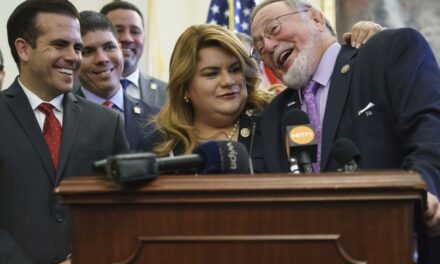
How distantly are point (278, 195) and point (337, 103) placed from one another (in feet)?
3.51

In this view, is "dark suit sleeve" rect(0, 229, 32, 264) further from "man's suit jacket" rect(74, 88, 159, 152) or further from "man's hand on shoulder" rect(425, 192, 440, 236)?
"man's hand on shoulder" rect(425, 192, 440, 236)

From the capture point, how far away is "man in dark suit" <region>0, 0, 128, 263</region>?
9.02 feet

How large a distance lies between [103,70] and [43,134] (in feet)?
4.17

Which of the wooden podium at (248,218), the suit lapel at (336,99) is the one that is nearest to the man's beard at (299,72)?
the suit lapel at (336,99)

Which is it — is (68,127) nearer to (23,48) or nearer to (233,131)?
(23,48)

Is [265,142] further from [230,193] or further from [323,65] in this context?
[230,193]

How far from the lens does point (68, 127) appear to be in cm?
296

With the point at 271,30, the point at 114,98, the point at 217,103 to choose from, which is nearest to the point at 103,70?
the point at 114,98

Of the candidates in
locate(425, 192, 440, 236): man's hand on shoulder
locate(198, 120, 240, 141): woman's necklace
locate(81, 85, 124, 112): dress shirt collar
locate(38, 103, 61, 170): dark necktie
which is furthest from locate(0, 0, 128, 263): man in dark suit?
locate(425, 192, 440, 236): man's hand on shoulder

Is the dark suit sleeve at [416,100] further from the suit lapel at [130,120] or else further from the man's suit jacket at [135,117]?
the suit lapel at [130,120]

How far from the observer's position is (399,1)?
5.15m

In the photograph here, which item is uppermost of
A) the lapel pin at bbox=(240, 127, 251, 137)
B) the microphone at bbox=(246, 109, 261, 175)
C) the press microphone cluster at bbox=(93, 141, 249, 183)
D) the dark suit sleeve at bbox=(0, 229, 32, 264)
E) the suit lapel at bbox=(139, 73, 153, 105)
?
the press microphone cluster at bbox=(93, 141, 249, 183)

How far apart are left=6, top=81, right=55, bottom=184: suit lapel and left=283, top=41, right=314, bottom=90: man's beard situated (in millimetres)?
1005

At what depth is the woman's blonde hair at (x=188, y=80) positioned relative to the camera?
10.3 feet
